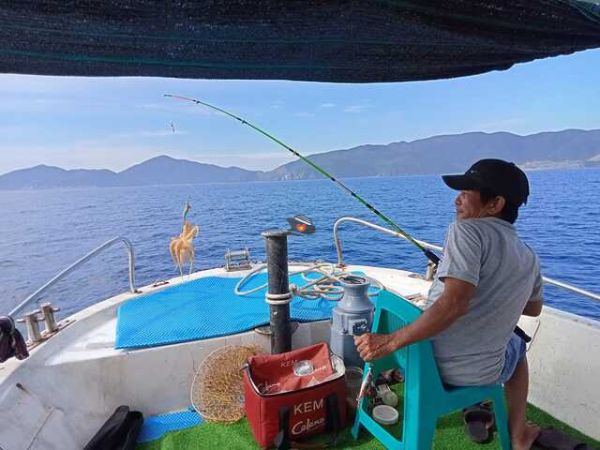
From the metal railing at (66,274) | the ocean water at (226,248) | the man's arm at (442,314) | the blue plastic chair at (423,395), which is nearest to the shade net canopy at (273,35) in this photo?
Answer: the man's arm at (442,314)

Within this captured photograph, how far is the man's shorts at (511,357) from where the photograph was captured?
1.71 meters

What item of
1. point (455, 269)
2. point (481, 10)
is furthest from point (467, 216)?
point (481, 10)

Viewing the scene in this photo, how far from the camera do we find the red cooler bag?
2014mm

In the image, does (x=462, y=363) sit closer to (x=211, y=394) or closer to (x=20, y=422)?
(x=211, y=394)

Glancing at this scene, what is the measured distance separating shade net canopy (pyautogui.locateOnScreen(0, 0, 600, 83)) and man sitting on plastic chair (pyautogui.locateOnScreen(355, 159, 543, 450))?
Answer: 1.59 feet

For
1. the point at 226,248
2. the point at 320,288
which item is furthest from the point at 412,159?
the point at 320,288

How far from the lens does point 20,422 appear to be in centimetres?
180

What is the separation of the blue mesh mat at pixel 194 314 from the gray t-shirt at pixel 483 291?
4.14 ft

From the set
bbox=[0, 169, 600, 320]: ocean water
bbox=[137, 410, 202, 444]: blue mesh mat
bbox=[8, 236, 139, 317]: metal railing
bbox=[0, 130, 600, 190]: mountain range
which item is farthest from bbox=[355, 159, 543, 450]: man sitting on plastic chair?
bbox=[0, 130, 600, 190]: mountain range

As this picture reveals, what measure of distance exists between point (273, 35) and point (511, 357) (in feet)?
5.57

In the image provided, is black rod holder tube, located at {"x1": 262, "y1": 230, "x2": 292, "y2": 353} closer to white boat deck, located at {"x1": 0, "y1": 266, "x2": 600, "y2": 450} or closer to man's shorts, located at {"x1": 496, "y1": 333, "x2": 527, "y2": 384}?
white boat deck, located at {"x1": 0, "y1": 266, "x2": 600, "y2": 450}

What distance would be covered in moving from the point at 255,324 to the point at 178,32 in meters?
1.98

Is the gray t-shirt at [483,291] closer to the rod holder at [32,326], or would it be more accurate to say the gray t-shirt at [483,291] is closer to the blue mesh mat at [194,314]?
the blue mesh mat at [194,314]

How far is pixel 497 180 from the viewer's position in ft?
4.87
